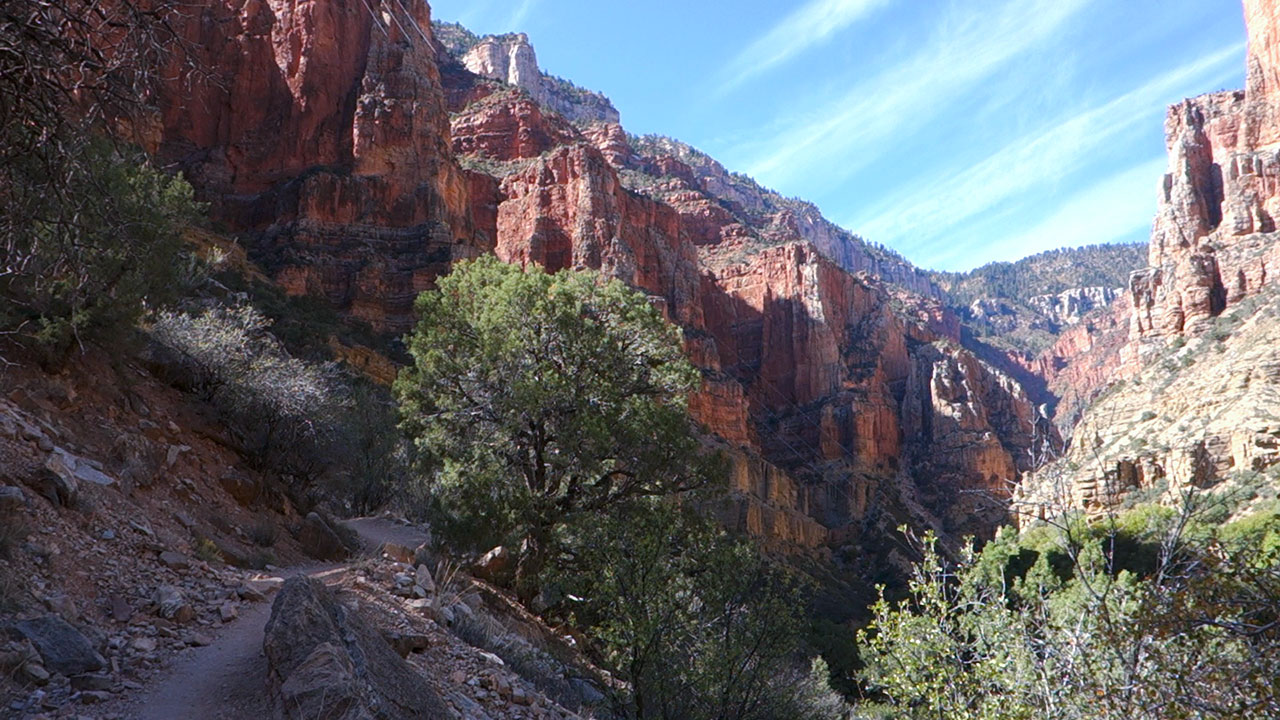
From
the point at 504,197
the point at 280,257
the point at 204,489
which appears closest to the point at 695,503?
the point at 204,489

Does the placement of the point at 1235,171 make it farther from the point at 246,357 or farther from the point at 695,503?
the point at 246,357

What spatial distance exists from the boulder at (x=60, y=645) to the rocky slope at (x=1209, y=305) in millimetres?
34976

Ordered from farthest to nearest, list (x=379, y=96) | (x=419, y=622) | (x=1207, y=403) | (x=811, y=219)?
1. (x=811, y=219)
2. (x=379, y=96)
3. (x=1207, y=403)
4. (x=419, y=622)

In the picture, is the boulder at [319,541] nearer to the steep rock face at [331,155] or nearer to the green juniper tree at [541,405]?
the green juniper tree at [541,405]

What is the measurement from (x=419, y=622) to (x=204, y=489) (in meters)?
5.04

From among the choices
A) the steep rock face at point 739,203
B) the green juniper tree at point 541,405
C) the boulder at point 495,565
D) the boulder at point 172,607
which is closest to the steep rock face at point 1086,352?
the steep rock face at point 739,203

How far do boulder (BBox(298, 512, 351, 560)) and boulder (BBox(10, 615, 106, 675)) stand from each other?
22.0 ft

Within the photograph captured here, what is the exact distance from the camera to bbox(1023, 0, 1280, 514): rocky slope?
36.1 metres

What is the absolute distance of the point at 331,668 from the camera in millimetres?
4352

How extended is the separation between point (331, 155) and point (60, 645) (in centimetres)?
5948

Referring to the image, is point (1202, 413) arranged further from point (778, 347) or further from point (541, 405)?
point (778, 347)

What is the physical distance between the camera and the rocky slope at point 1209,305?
36.1 meters

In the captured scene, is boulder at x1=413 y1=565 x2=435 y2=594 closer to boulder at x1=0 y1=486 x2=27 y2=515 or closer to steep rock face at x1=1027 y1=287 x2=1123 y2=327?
boulder at x1=0 y1=486 x2=27 y2=515

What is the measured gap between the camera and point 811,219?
550ft
